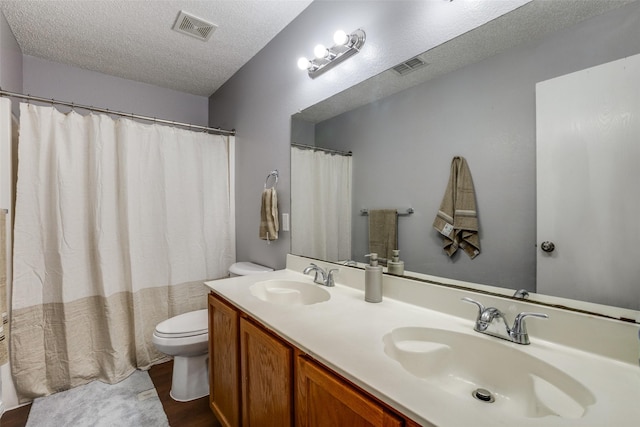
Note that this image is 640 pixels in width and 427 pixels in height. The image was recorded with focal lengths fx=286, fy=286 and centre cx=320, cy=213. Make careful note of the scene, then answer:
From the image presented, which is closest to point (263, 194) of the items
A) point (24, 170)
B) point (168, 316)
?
point (168, 316)

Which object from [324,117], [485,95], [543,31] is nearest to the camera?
[543,31]

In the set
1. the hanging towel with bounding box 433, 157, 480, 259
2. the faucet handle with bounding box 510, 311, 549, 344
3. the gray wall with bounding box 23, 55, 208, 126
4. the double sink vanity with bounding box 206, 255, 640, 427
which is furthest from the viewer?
the gray wall with bounding box 23, 55, 208, 126

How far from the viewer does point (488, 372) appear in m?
0.82

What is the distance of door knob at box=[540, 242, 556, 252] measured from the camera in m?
0.91

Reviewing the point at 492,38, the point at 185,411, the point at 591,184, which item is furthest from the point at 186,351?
the point at 492,38

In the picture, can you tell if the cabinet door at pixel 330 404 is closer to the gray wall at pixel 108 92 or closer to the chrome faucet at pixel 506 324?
the chrome faucet at pixel 506 324

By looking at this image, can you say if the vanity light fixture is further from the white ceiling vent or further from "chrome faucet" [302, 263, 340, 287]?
"chrome faucet" [302, 263, 340, 287]

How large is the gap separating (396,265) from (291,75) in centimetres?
142

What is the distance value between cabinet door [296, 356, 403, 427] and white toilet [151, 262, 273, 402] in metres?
1.11

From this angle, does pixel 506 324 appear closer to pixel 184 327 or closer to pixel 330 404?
pixel 330 404

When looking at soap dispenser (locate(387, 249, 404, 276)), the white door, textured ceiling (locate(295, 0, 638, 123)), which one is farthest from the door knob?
textured ceiling (locate(295, 0, 638, 123))

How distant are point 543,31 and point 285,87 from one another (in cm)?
145

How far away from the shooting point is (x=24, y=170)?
1773 mm

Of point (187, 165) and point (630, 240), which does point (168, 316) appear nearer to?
point (187, 165)
